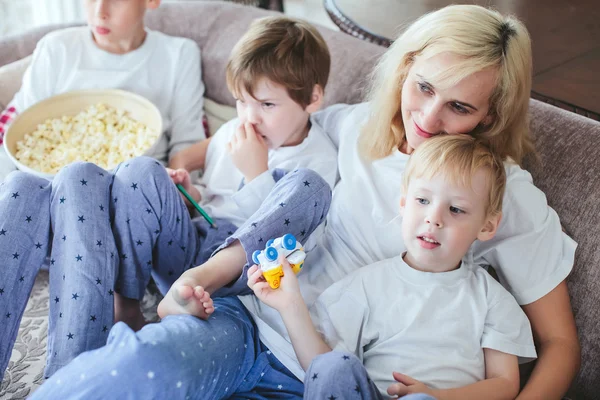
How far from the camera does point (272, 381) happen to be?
1.26 meters

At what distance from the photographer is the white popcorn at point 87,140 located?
1777mm

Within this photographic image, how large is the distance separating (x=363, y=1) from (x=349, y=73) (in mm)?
257

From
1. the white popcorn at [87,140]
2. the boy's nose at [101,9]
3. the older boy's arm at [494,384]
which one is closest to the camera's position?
the older boy's arm at [494,384]

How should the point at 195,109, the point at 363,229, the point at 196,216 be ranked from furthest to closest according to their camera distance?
the point at 195,109 < the point at 196,216 < the point at 363,229

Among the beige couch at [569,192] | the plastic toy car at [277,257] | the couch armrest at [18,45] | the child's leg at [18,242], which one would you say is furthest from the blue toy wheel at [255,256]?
the couch armrest at [18,45]

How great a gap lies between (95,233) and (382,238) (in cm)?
58

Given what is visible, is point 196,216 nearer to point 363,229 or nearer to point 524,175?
point 363,229

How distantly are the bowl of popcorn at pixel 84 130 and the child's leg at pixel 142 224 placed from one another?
1.11ft

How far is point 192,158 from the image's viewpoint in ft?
5.92

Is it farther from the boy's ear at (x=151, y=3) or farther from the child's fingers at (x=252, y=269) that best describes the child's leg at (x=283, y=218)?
the boy's ear at (x=151, y=3)

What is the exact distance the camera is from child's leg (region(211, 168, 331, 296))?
4.29 ft

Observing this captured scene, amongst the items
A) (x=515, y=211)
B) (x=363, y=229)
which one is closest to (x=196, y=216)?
(x=363, y=229)

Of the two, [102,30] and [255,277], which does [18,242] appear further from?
[102,30]

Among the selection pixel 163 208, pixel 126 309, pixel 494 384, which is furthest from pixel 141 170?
pixel 494 384
